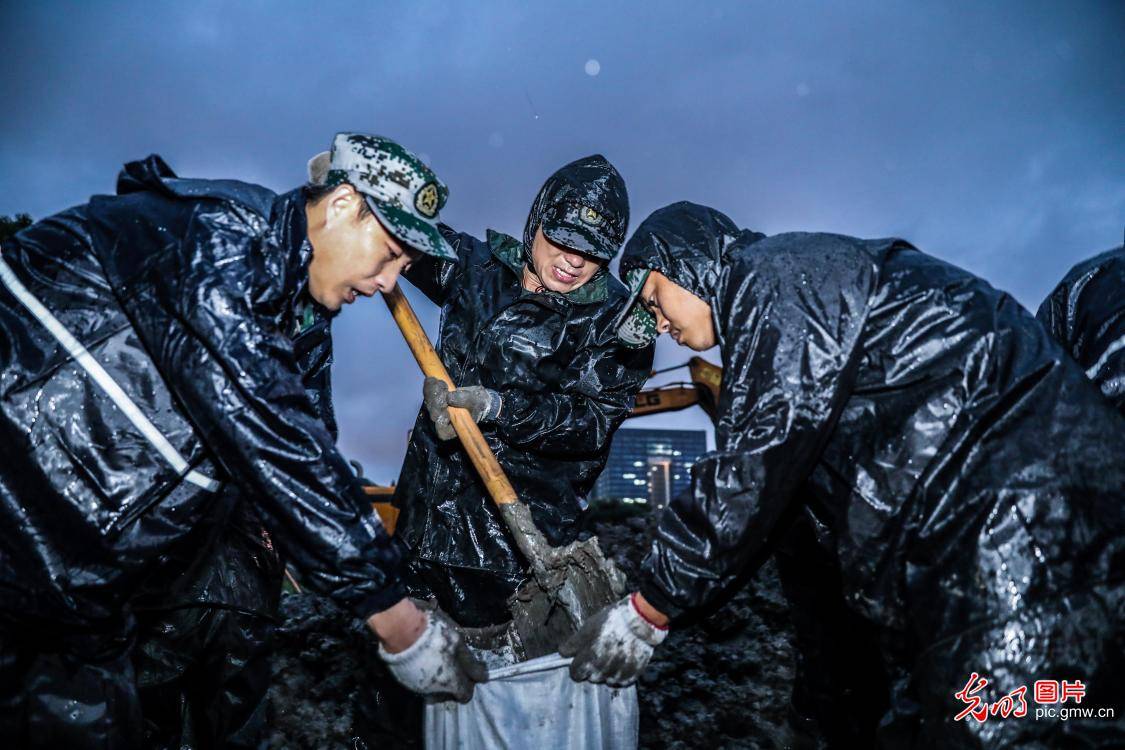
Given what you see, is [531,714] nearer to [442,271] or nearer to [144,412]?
[144,412]

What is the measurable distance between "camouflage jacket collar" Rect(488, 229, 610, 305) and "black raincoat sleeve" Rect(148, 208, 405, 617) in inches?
61.6

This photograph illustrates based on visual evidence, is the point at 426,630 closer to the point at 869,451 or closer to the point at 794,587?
the point at 869,451

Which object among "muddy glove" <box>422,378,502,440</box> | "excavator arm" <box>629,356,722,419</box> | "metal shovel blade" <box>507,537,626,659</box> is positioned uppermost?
"excavator arm" <box>629,356,722,419</box>

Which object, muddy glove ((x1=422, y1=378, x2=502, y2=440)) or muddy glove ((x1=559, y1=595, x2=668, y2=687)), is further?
muddy glove ((x1=422, y1=378, x2=502, y2=440))

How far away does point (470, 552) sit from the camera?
2.74 meters

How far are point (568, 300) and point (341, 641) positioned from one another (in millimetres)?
2756

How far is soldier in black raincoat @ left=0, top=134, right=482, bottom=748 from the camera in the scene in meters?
1.40

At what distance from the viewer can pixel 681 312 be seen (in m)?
2.11

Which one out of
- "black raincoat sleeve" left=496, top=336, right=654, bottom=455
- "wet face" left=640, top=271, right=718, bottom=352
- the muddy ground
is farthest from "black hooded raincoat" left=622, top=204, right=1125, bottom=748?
the muddy ground

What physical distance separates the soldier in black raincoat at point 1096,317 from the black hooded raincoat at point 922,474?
0.68 m

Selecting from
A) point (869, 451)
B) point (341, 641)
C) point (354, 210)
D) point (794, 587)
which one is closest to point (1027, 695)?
point (869, 451)

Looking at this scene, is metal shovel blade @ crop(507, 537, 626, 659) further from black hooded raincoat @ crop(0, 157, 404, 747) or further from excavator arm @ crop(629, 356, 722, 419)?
excavator arm @ crop(629, 356, 722, 419)
